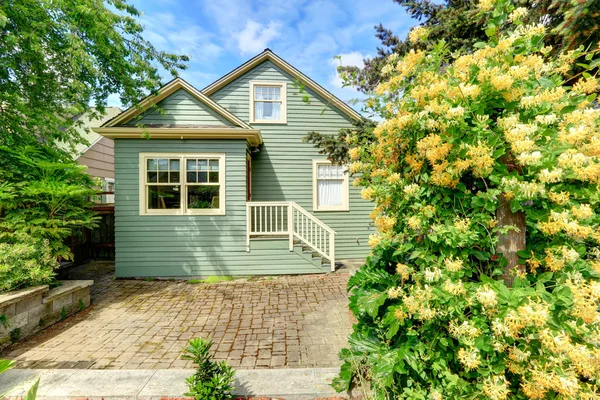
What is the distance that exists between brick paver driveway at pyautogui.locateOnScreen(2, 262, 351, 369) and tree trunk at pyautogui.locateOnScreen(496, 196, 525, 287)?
6.77 ft

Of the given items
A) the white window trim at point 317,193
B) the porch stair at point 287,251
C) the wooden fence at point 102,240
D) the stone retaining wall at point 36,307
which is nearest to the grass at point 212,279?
the porch stair at point 287,251

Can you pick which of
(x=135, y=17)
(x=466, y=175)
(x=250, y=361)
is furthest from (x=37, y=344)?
(x=135, y=17)

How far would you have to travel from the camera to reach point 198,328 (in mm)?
3668

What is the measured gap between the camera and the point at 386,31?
5379 mm

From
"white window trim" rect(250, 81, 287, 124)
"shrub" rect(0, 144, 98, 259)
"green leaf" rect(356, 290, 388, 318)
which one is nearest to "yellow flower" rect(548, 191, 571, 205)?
"green leaf" rect(356, 290, 388, 318)

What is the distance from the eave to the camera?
6.08m

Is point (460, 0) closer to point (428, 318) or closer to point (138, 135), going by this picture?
point (428, 318)

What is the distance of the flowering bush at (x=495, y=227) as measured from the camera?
1.13m

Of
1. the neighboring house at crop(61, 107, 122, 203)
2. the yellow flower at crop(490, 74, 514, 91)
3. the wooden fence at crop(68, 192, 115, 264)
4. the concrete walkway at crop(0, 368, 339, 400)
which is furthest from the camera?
the neighboring house at crop(61, 107, 122, 203)

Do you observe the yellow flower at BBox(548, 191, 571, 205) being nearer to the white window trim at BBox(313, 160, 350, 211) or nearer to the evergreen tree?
the evergreen tree

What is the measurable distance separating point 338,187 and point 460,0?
5.23 metres

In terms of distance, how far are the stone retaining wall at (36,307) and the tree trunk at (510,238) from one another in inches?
207

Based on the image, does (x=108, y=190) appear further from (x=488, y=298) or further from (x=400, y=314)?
(x=488, y=298)

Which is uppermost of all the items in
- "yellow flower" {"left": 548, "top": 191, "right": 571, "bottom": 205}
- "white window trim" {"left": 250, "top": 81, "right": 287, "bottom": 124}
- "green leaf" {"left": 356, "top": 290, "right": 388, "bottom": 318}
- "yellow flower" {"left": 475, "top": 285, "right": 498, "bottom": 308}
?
"white window trim" {"left": 250, "top": 81, "right": 287, "bottom": 124}
